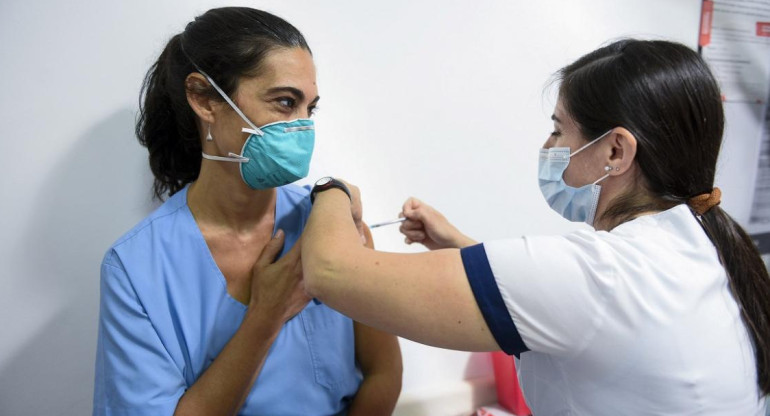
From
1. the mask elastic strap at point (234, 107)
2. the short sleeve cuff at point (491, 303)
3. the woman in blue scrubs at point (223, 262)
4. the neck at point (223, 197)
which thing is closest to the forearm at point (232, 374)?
the woman in blue scrubs at point (223, 262)

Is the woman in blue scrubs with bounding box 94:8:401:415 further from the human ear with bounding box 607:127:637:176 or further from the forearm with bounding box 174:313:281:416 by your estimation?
the human ear with bounding box 607:127:637:176

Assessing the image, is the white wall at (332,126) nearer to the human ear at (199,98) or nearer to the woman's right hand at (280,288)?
the human ear at (199,98)

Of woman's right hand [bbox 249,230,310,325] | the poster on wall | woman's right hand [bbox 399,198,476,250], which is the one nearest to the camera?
woman's right hand [bbox 249,230,310,325]

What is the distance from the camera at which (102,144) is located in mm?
1187

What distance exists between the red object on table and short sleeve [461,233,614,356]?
3.03 ft

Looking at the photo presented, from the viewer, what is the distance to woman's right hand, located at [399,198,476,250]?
4.12 ft

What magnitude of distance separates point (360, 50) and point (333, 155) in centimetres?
31

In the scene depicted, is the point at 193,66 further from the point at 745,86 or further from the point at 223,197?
the point at 745,86

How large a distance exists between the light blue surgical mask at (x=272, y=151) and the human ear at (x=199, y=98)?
0.09ft

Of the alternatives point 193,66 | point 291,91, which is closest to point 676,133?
point 291,91

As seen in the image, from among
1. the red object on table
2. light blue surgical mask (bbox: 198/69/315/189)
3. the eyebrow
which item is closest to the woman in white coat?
light blue surgical mask (bbox: 198/69/315/189)

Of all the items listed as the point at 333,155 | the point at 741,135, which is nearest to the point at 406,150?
the point at 333,155

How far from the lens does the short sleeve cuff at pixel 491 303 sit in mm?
724

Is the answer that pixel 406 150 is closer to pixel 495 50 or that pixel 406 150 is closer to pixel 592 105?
pixel 495 50
